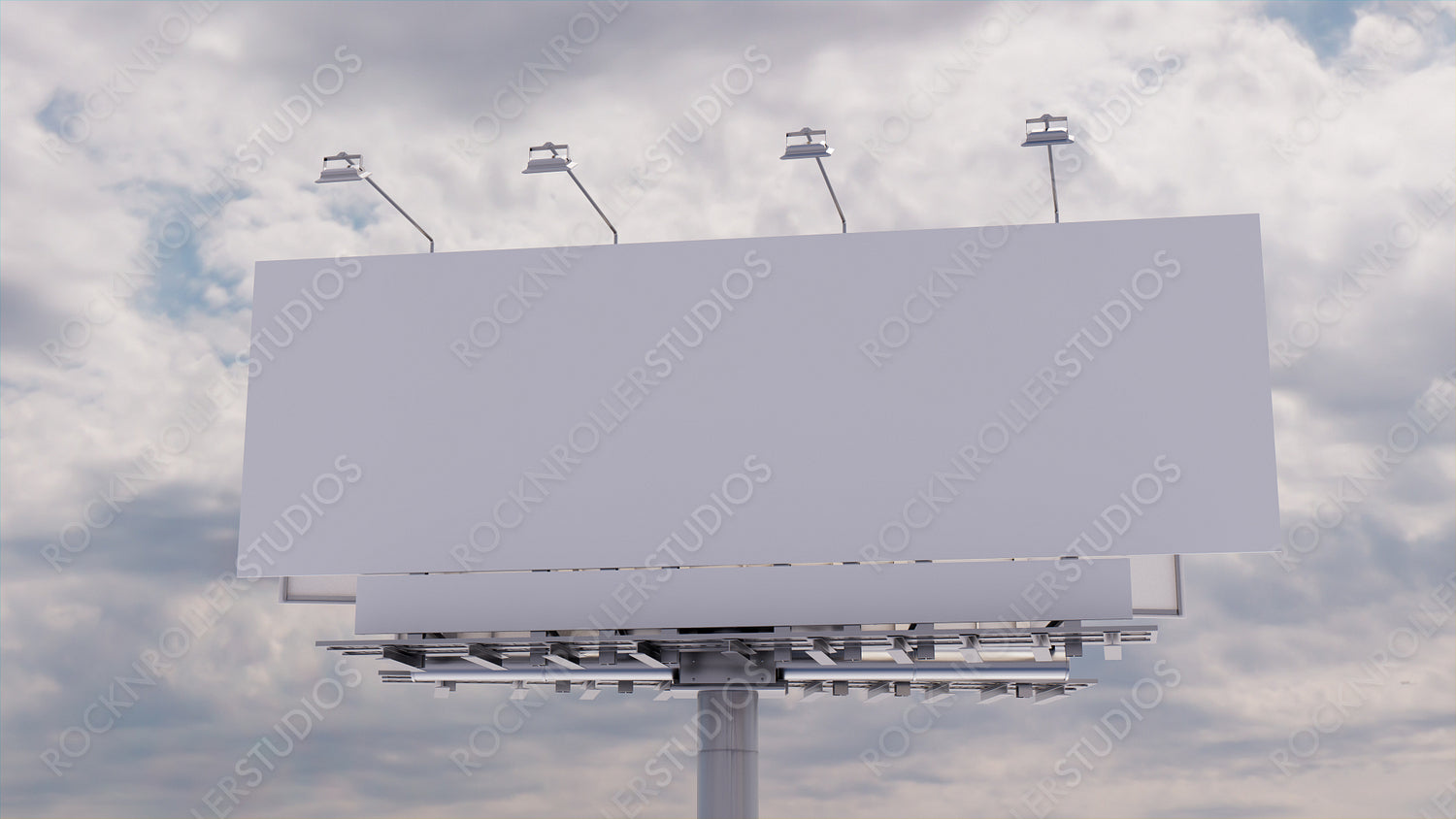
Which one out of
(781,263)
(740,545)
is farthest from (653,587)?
(781,263)

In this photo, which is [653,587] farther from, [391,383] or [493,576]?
[391,383]

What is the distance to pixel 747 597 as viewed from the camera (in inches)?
657

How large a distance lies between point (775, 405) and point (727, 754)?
4102 mm

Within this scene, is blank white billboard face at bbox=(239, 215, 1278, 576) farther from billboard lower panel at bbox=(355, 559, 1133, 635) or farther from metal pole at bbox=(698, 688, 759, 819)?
metal pole at bbox=(698, 688, 759, 819)

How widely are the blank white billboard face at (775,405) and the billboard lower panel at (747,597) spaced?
22 centimetres

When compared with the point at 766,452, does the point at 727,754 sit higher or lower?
lower

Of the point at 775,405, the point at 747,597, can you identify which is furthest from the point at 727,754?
the point at 775,405

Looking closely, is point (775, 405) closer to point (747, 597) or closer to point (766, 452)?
point (766, 452)

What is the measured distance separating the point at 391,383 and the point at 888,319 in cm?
597

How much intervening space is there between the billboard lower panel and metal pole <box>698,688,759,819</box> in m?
1.31

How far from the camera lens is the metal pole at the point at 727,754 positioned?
17.2 meters

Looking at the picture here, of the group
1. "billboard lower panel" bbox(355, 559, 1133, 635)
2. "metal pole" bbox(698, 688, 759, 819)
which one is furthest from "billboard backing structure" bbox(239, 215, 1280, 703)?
"metal pole" bbox(698, 688, 759, 819)

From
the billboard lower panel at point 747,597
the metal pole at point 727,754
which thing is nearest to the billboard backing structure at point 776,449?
the billboard lower panel at point 747,597

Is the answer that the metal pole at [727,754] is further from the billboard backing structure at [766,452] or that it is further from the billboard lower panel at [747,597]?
the billboard lower panel at [747,597]
